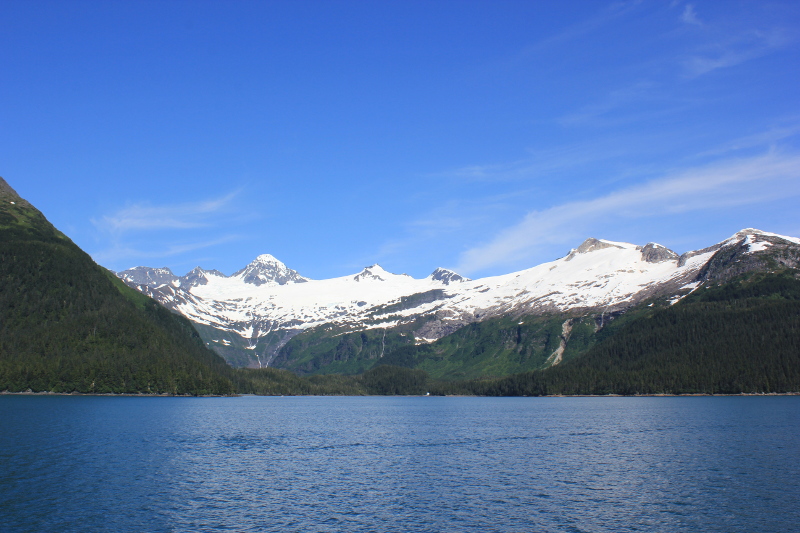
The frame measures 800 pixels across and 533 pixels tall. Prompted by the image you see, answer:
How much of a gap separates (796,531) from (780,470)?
105 ft

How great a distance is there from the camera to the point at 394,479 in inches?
3113

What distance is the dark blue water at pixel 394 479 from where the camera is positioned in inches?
2280

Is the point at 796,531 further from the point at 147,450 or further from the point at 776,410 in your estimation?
the point at 776,410

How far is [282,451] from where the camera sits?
10438cm

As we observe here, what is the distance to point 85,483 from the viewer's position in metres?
71.9

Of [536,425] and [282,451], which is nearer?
[282,451]

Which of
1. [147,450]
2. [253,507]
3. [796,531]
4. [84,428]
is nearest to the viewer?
[796,531]

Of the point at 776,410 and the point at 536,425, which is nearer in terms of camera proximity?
the point at 536,425

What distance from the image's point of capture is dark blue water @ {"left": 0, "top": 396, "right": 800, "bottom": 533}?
190 ft

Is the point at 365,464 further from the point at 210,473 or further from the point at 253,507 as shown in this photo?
the point at 253,507

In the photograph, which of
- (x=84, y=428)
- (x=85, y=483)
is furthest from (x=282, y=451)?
(x=84, y=428)

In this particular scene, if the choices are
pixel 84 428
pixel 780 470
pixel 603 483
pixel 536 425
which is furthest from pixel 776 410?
pixel 84 428

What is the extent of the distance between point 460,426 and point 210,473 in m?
87.5

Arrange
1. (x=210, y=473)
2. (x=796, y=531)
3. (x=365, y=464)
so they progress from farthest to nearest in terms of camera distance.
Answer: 1. (x=365, y=464)
2. (x=210, y=473)
3. (x=796, y=531)
